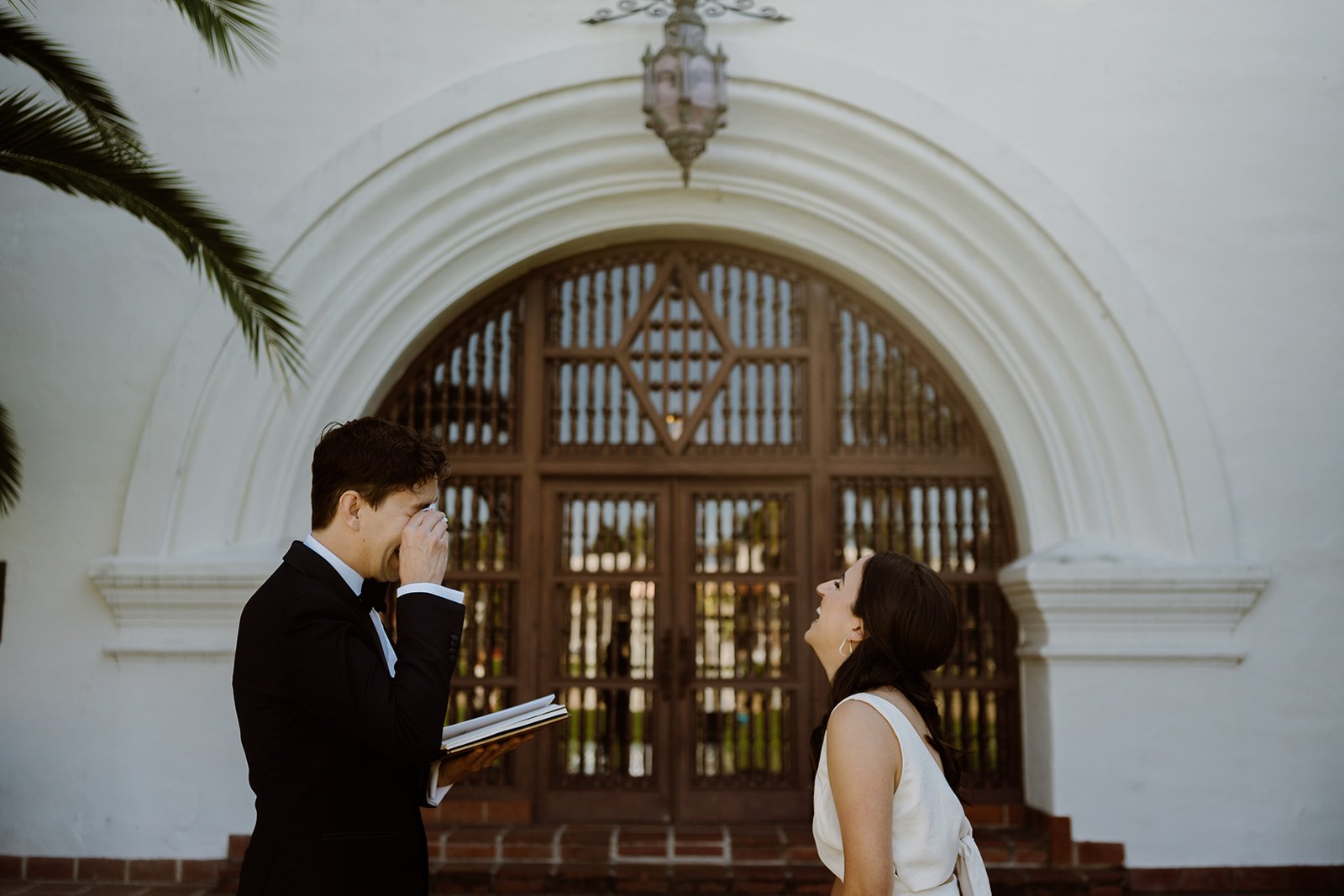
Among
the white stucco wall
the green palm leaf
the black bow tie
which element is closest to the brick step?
the white stucco wall

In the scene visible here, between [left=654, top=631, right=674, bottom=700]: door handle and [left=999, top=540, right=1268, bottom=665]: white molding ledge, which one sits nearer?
[left=999, top=540, right=1268, bottom=665]: white molding ledge

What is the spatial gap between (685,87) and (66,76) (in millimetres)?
2625

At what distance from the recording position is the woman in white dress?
2113mm

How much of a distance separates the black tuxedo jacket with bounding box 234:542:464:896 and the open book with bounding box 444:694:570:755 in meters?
0.13

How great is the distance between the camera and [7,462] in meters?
5.00

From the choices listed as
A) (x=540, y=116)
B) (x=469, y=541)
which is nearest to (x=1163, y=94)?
(x=540, y=116)

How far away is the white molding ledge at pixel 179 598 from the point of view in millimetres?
5176

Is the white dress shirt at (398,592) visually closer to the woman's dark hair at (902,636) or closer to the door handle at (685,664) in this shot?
the woman's dark hair at (902,636)

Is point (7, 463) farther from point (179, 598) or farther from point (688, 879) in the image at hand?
point (688, 879)

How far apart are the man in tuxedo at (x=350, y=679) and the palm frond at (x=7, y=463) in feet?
11.8

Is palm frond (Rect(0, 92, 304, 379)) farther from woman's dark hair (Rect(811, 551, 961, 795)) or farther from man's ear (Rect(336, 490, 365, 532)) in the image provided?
woman's dark hair (Rect(811, 551, 961, 795))

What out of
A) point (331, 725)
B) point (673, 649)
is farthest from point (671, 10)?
point (331, 725)

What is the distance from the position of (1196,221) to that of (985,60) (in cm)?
132

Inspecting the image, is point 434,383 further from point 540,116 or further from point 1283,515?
point 1283,515
